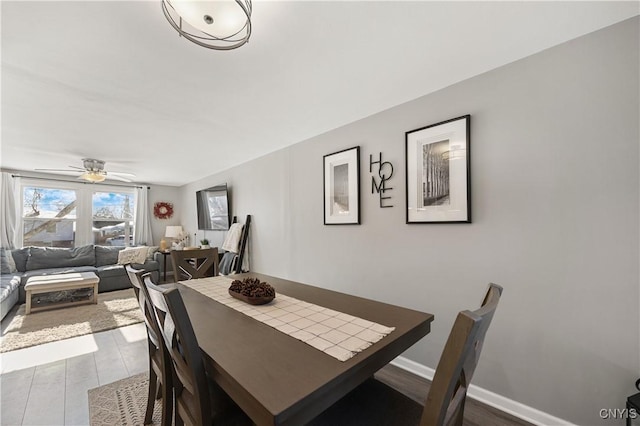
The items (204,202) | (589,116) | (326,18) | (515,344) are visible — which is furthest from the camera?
(204,202)

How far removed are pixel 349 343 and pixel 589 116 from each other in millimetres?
1753

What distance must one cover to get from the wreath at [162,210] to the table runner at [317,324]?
5675 millimetres

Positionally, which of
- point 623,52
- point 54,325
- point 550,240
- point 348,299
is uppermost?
point 623,52

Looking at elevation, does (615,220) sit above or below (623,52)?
below

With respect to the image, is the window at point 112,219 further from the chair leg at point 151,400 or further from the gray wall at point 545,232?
the gray wall at point 545,232

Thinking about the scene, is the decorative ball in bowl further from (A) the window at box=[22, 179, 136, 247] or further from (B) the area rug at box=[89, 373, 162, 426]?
(A) the window at box=[22, 179, 136, 247]

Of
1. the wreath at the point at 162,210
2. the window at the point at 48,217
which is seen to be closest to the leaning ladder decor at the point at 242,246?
the wreath at the point at 162,210

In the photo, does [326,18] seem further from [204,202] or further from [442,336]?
[204,202]

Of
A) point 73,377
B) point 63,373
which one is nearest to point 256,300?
point 73,377

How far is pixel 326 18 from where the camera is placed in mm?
1313

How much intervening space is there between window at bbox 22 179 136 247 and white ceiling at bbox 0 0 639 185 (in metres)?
3.02

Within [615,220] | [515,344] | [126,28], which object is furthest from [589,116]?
[126,28]

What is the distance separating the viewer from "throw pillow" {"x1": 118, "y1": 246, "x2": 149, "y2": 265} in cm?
504

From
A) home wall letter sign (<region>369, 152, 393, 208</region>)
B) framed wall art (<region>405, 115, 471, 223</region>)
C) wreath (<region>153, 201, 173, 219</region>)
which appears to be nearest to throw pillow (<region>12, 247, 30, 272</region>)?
wreath (<region>153, 201, 173, 219</region>)
